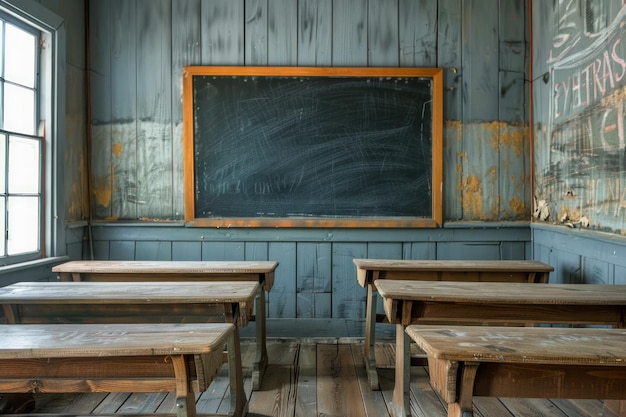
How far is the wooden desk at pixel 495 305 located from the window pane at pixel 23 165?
214cm

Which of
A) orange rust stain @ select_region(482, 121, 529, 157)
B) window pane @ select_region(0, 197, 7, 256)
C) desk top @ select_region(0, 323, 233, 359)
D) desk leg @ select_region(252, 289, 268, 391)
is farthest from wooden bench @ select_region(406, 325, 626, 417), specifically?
window pane @ select_region(0, 197, 7, 256)

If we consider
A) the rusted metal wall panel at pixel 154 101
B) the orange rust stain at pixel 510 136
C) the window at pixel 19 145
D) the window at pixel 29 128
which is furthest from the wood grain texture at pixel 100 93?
the orange rust stain at pixel 510 136

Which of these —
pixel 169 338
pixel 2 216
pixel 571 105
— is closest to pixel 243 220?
pixel 2 216

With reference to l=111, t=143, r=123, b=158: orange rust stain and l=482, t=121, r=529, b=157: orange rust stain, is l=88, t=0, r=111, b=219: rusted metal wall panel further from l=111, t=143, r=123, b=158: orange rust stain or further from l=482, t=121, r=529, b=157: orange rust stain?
l=482, t=121, r=529, b=157: orange rust stain

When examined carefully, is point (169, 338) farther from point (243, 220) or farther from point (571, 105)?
point (571, 105)

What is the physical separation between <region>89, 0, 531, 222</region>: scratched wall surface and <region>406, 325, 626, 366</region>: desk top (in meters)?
2.01

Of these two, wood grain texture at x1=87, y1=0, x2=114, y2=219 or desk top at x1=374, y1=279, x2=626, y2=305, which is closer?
desk top at x1=374, y1=279, x2=626, y2=305

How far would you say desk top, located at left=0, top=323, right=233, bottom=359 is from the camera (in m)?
1.22

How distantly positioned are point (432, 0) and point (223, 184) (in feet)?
6.45

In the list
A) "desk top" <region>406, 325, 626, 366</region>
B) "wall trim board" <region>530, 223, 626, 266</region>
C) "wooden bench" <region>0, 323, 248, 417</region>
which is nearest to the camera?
"desk top" <region>406, 325, 626, 366</region>

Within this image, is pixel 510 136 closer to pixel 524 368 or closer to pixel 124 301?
pixel 524 368

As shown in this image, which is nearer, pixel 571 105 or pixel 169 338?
pixel 169 338

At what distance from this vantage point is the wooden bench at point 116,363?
1228 millimetres

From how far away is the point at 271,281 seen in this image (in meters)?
2.55
